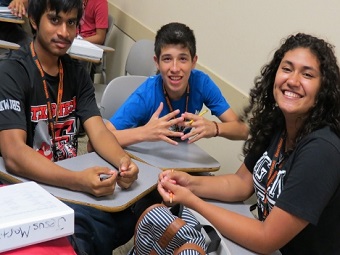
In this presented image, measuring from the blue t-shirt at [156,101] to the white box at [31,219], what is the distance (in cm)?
93

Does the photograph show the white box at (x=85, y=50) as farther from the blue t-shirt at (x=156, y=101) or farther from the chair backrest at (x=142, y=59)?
the blue t-shirt at (x=156, y=101)

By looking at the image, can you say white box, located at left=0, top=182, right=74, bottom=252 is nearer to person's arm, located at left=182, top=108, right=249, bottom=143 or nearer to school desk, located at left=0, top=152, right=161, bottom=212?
school desk, located at left=0, top=152, right=161, bottom=212

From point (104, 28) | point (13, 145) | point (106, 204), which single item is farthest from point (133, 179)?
point (104, 28)

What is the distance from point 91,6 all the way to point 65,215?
3196 mm

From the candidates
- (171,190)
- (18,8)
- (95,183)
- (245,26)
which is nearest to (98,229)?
(95,183)

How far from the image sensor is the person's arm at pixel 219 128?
5.62 ft

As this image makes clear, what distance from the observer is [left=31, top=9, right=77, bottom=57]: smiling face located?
151cm

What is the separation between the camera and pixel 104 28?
376cm

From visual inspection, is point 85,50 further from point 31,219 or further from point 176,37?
point 31,219

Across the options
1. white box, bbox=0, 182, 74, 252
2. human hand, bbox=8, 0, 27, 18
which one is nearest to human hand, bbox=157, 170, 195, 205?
white box, bbox=0, 182, 74, 252

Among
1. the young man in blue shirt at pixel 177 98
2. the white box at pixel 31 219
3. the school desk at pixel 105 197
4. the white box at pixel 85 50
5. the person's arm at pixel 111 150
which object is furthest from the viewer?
the white box at pixel 85 50

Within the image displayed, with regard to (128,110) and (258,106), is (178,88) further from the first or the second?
(258,106)

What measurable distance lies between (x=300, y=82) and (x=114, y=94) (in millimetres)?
1124

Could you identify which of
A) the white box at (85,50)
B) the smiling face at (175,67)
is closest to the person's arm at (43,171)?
the smiling face at (175,67)
